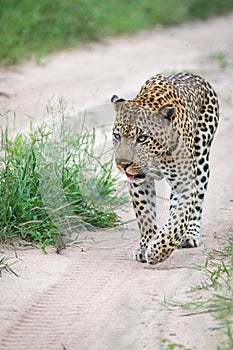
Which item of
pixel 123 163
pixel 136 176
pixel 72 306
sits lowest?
pixel 72 306

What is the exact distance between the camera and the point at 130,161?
6387 mm

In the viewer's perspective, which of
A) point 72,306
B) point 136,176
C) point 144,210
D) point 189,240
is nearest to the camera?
point 72,306

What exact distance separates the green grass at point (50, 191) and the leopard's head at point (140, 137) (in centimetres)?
91

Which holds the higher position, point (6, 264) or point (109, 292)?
point (6, 264)

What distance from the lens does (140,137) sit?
646 centimetres

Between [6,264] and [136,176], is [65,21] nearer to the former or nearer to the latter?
[136,176]

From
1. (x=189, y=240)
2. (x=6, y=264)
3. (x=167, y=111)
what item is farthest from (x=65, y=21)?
(x=6, y=264)

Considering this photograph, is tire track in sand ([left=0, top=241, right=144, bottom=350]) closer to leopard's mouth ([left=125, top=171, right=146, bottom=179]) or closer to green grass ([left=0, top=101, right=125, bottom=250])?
green grass ([left=0, top=101, right=125, bottom=250])

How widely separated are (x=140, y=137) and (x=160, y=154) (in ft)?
0.84

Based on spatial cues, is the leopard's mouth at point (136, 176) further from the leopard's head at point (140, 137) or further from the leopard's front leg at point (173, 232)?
the leopard's front leg at point (173, 232)

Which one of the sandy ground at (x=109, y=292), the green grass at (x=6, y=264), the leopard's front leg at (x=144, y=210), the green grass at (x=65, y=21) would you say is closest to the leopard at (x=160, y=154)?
the leopard's front leg at (x=144, y=210)

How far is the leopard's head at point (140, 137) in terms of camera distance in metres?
6.40

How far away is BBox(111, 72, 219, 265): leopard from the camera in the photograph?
254 inches

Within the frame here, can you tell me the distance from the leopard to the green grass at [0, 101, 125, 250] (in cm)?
70
